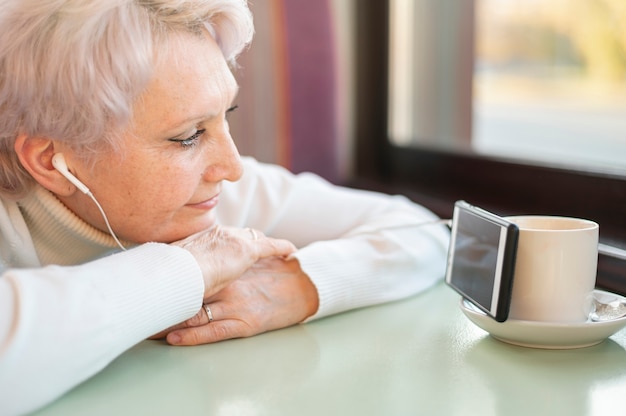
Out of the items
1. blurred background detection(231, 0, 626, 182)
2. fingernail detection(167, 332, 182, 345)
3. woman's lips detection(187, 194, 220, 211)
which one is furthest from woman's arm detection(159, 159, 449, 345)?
blurred background detection(231, 0, 626, 182)

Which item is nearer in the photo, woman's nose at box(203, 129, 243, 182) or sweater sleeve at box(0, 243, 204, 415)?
sweater sleeve at box(0, 243, 204, 415)

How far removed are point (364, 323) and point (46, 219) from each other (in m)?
0.48

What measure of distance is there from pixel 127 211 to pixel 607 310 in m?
0.65

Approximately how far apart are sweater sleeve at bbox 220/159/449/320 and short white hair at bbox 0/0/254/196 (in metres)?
0.34

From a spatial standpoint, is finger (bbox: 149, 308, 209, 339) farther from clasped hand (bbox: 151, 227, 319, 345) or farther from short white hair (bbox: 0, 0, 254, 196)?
short white hair (bbox: 0, 0, 254, 196)

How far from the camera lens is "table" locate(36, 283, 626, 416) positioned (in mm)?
750

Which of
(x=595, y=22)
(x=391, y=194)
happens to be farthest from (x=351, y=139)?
(x=595, y=22)

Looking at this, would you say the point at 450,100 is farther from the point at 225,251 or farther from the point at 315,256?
the point at 225,251

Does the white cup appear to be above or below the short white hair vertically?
below

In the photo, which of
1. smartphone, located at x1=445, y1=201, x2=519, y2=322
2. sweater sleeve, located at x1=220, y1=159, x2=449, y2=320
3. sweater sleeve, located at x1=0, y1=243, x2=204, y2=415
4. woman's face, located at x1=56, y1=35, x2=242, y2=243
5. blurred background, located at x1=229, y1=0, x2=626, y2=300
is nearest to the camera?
sweater sleeve, located at x1=0, y1=243, x2=204, y2=415

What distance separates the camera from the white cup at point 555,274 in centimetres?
84

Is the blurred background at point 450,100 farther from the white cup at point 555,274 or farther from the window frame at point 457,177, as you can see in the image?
the white cup at point 555,274

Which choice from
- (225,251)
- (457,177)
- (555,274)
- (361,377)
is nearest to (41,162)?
(225,251)

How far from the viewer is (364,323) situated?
1024mm
